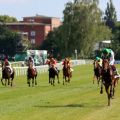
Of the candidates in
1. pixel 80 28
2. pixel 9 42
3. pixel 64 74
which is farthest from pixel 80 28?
pixel 64 74

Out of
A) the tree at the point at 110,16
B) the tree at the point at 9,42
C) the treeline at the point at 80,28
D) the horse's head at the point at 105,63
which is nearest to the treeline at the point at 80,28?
the treeline at the point at 80,28

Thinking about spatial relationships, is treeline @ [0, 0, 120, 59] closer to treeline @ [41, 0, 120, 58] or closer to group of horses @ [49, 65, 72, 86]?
treeline @ [41, 0, 120, 58]

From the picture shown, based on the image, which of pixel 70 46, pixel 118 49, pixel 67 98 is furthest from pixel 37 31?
pixel 67 98

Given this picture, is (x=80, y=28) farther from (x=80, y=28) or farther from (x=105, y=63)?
(x=105, y=63)

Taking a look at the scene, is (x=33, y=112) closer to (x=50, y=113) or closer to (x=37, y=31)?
(x=50, y=113)

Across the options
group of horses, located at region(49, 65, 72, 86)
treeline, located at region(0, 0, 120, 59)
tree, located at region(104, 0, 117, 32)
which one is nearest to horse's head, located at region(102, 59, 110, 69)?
group of horses, located at region(49, 65, 72, 86)

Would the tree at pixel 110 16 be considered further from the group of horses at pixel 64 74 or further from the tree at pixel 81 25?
the group of horses at pixel 64 74

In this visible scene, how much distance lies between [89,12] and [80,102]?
84.6 meters

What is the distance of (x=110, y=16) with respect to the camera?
191 metres

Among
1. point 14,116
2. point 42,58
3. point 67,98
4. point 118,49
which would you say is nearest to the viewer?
point 14,116

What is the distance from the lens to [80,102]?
22641 millimetres

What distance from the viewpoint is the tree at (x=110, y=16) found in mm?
184750

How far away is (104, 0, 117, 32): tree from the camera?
185 meters

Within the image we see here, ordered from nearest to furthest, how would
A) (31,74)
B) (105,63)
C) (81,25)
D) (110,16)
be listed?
1. (105,63)
2. (31,74)
3. (81,25)
4. (110,16)
